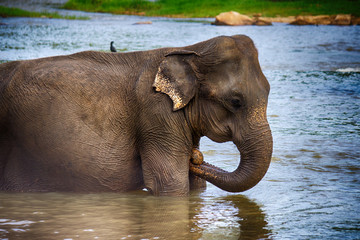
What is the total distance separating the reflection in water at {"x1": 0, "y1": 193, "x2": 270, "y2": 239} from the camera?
5.51 metres

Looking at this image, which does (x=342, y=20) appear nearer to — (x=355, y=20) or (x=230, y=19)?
(x=355, y=20)

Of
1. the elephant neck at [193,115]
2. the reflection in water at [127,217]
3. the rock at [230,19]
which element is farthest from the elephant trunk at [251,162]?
the rock at [230,19]

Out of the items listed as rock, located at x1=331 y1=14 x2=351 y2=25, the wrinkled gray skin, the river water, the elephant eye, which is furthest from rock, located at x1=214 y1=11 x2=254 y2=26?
the elephant eye

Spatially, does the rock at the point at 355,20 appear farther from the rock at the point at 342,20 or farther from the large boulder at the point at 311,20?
the large boulder at the point at 311,20

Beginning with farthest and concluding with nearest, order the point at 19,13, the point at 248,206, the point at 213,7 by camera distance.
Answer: the point at 213,7 → the point at 19,13 → the point at 248,206

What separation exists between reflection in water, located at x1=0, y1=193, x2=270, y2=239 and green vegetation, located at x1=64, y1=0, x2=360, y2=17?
58.2 meters

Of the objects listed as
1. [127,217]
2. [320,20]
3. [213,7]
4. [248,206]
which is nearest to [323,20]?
[320,20]

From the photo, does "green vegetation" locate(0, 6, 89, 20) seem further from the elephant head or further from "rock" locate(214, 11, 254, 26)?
the elephant head

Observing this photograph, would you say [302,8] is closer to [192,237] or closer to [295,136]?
[295,136]

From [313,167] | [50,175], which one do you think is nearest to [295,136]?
[313,167]

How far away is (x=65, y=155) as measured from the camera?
646 cm

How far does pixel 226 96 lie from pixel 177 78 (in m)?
0.56

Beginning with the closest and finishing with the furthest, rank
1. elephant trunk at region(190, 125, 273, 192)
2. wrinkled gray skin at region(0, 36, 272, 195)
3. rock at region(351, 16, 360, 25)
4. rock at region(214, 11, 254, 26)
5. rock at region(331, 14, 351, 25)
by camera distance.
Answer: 1. elephant trunk at region(190, 125, 273, 192)
2. wrinkled gray skin at region(0, 36, 272, 195)
3. rock at region(214, 11, 254, 26)
4. rock at region(331, 14, 351, 25)
5. rock at region(351, 16, 360, 25)

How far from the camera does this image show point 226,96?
623 cm
